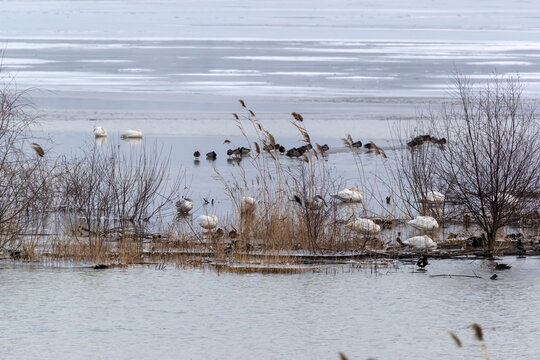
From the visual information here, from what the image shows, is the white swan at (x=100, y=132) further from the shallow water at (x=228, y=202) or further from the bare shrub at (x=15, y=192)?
the bare shrub at (x=15, y=192)

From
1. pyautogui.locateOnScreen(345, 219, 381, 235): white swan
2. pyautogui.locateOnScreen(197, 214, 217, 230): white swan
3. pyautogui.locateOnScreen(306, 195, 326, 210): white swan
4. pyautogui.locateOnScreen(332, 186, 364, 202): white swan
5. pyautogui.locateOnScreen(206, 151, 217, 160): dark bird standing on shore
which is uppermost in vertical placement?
pyautogui.locateOnScreen(206, 151, 217, 160): dark bird standing on shore

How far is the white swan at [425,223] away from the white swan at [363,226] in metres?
0.77

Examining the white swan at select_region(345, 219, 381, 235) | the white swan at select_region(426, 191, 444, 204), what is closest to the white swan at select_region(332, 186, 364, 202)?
the white swan at select_region(426, 191, 444, 204)

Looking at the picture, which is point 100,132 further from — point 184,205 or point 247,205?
point 247,205

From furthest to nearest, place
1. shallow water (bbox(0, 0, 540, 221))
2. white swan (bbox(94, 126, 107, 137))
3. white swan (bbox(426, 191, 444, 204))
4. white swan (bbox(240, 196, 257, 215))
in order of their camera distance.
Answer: shallow water (bbox(0, 0, 540, 221)) < white swan (bbox(94, 126, 107, 137)) < white swan (bbox(426, 191, 444, 204)) < white swan (bbox(240, 196, 257, 215))

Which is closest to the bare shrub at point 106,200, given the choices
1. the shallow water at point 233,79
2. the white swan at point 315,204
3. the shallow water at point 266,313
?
the shallow water at point 266,313

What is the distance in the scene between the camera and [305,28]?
6788 centimetres

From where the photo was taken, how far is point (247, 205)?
11109 millimetres

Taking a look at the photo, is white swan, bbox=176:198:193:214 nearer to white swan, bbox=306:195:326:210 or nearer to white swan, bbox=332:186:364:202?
white swan, bbox=332:186:364:202

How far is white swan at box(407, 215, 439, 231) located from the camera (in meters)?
10.8

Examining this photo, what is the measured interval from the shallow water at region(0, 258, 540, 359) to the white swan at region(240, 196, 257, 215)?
77.7 inches

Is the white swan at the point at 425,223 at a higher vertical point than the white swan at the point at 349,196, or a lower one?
lower

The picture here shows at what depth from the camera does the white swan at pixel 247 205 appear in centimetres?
1079

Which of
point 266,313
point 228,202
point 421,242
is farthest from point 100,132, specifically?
point 266,313
